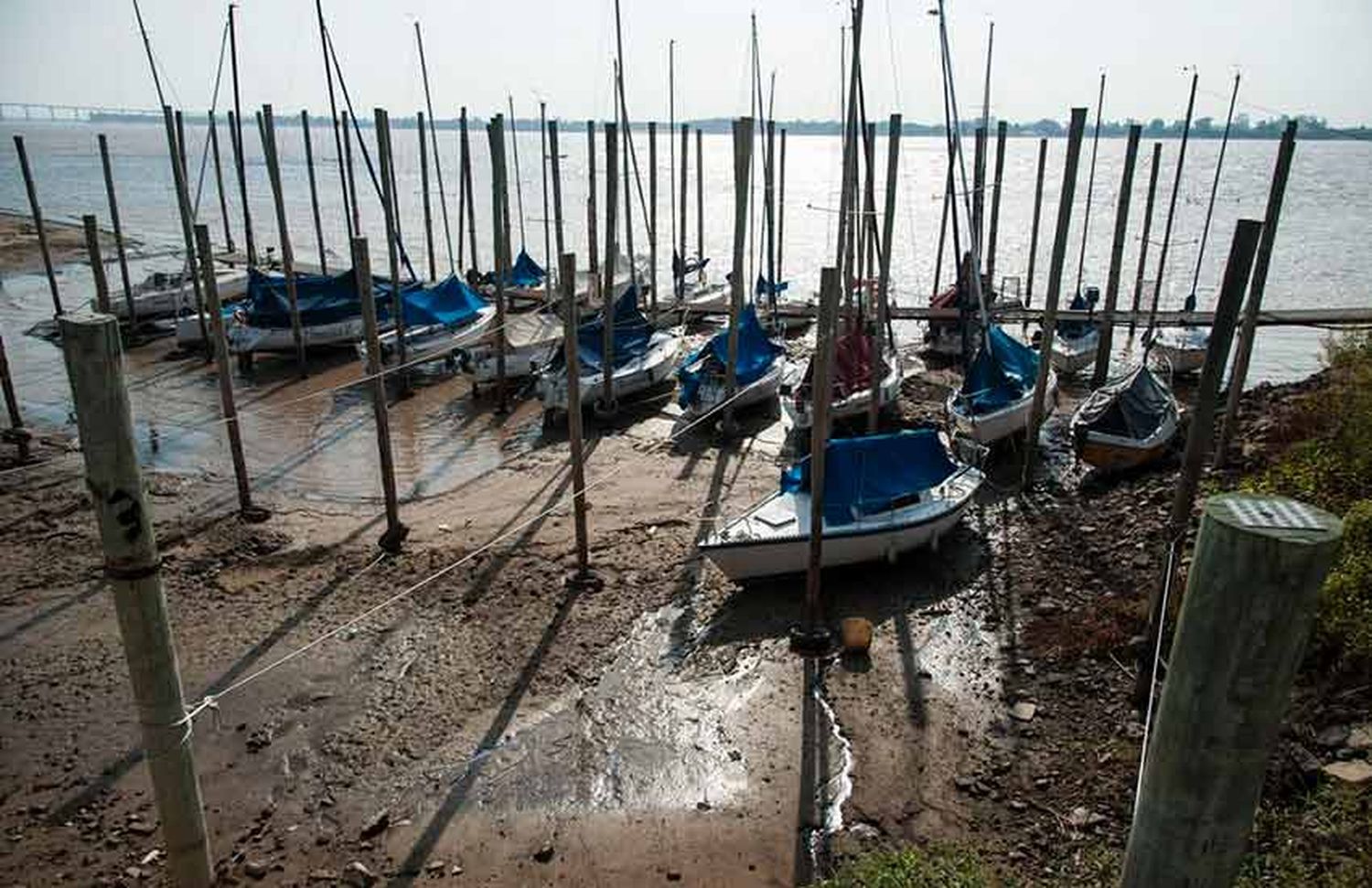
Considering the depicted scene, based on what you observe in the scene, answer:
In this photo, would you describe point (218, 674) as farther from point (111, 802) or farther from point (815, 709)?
point (815, 709)

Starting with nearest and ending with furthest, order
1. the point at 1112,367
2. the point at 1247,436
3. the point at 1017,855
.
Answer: the point at 1017,855
the point at 1247,436
the point at 1112,367

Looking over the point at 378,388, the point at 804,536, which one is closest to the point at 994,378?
the point at 804,536

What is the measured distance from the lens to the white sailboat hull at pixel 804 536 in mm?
12180

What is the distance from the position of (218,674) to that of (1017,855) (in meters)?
8.90

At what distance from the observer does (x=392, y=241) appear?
73.6ft

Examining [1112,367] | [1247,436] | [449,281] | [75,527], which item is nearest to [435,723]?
[75,527]

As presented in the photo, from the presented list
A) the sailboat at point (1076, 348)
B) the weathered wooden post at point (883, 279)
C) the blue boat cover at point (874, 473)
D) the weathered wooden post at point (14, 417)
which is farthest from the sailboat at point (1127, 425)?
the weathered wooden post at point (14, 417)

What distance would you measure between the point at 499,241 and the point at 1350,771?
18192 millimetres

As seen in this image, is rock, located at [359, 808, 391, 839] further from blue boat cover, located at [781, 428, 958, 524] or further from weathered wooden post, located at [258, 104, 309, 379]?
weathered wooden post, located at [258, 104, 309, 379]

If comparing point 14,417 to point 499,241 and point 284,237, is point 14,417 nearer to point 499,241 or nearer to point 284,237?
point 284,237

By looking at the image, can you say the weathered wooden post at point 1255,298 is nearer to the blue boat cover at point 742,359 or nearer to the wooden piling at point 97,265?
the blue boat cover at point 742,359

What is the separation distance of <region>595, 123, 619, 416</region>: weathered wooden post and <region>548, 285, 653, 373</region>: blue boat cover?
29 centimetres

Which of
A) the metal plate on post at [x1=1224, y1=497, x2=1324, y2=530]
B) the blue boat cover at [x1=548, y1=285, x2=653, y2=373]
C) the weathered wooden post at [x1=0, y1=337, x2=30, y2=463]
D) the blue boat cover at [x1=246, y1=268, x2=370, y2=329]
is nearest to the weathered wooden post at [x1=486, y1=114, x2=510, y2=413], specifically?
the blue boat cover at [x1=548, y1=285, x2=653, y2=373]

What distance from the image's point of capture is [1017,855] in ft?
24.3
